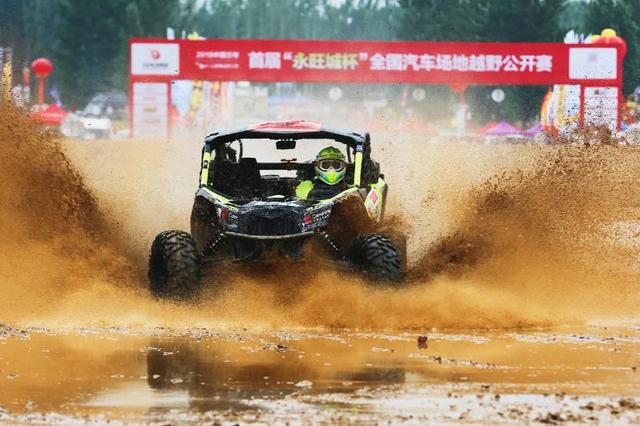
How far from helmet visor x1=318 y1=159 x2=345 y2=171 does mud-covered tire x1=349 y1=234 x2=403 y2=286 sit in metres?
1.40

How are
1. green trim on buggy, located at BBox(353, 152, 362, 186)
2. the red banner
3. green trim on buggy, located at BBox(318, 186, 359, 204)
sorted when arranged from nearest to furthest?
green trim on buggy, located at BBox(318, 186, 359, 204)
green trim on buggy, located at BBox(353, 152, 362, 186)
the red banner

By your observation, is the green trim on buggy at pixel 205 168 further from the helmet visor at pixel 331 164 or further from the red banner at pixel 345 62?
the red banner at pixel 345 62

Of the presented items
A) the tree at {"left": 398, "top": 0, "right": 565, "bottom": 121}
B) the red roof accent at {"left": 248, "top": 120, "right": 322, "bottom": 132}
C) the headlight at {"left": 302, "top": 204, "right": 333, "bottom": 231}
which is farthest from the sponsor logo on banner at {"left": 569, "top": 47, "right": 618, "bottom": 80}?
the headlight at {"left": 302, "top": 204, "right": 333, "bottom": 231}

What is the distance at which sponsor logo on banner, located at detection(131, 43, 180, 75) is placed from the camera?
152 feet

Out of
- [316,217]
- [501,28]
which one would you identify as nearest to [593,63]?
[316,217]

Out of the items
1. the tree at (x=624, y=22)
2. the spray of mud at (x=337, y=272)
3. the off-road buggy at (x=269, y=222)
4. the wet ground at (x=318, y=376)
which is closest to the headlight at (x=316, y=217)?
the off-road buggy at (x=269, y=222)

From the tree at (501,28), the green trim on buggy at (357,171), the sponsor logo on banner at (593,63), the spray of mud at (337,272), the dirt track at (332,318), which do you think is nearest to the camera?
the dirt track at (332,318)

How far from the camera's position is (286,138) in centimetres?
1373

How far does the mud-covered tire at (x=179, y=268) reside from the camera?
39.7ft

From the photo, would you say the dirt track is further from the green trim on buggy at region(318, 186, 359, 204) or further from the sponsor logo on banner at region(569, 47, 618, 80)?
the sponsor logo on banner at region(569, 47, 618, 80)

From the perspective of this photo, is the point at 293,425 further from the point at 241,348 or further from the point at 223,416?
the point at 241,348

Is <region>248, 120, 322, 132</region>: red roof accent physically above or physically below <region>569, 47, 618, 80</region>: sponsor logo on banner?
below

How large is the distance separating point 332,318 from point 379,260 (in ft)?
2.70

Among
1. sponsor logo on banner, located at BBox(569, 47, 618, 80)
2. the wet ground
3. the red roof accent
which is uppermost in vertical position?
sponsor logo on banner, located at BBox(569, 47, 618, 80)
